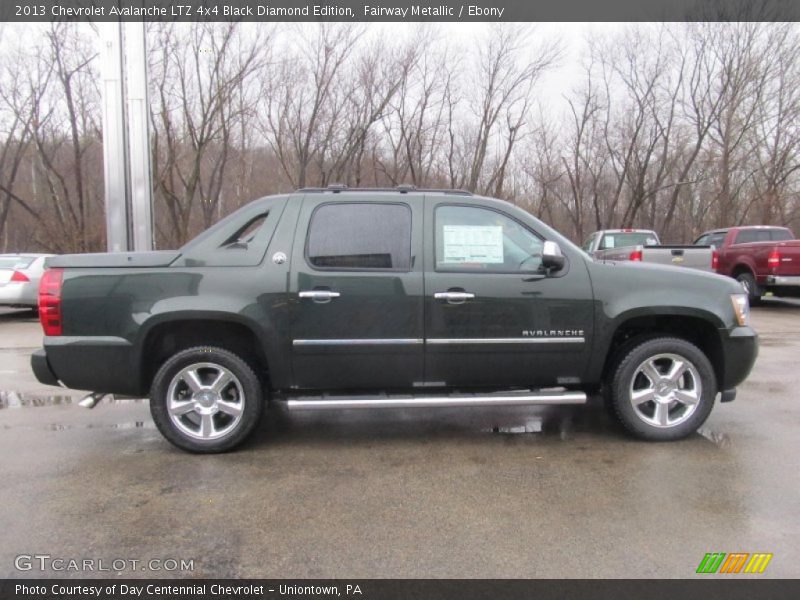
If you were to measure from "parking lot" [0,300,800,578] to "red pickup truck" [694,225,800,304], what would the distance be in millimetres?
8174

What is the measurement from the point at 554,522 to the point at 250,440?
2.38m

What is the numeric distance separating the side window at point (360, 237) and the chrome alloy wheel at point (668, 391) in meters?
2.02

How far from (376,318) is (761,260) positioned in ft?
38.3

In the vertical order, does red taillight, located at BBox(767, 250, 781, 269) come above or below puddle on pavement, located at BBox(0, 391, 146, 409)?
above

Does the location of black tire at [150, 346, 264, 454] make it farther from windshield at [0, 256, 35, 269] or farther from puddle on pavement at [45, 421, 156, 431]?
windshield at [0, 256, 35, 269]

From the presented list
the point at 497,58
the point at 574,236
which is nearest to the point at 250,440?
the point at 497,58

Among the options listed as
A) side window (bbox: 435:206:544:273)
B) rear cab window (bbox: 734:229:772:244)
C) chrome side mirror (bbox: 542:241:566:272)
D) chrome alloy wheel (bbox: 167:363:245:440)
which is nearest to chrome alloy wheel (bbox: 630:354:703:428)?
chrome side mirror (bbox: 542:241:566:272)

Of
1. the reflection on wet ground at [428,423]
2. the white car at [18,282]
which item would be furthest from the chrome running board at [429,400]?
the white car at [18,282]

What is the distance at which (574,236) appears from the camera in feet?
118

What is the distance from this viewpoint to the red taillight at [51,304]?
3828mm

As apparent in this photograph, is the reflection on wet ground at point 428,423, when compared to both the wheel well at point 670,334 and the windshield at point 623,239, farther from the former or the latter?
the windshield at point 623,239

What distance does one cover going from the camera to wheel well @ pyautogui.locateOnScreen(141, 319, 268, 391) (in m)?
4.04

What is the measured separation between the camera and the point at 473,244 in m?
4.14

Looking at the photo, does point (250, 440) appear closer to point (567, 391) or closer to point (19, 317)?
point (567, 391)
